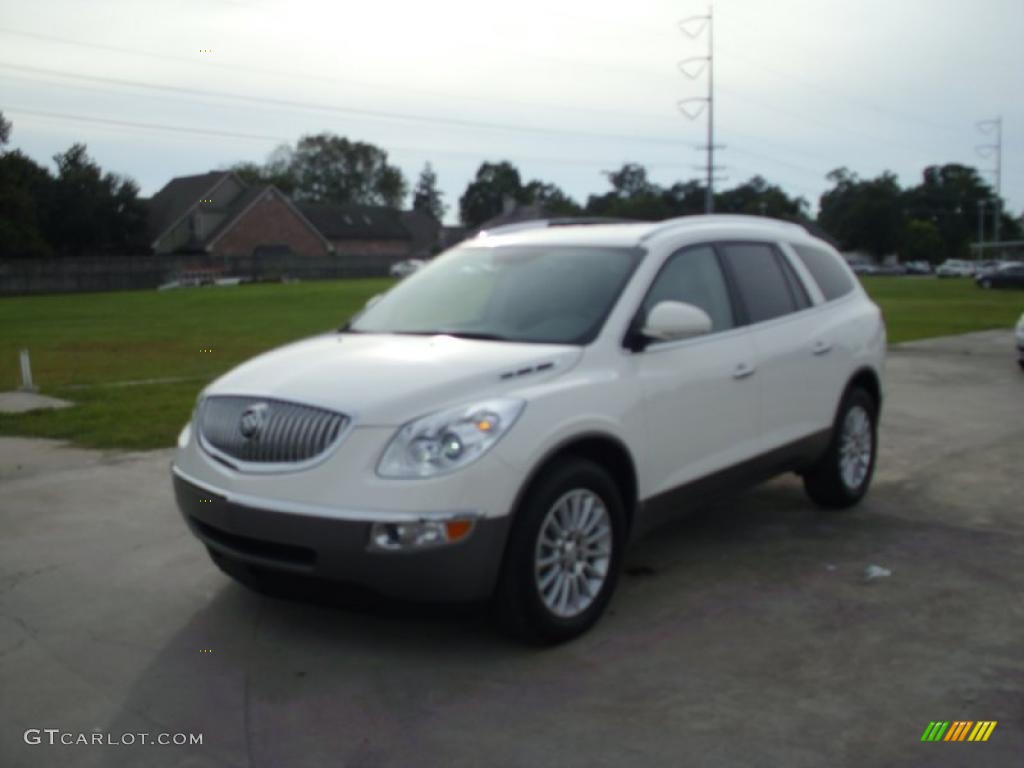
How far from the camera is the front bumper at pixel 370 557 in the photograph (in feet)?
13.7

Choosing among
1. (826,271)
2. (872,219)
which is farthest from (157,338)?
(872,219)

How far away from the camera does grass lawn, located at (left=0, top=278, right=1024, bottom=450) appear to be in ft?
35.2

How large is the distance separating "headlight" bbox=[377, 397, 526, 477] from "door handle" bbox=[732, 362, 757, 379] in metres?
1.84

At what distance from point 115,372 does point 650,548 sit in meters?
12.4

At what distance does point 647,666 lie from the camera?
448cm

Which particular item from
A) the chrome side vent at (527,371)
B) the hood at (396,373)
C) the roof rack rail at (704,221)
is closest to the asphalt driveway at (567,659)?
the hood at (396,373)

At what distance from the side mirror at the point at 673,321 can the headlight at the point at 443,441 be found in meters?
1.06

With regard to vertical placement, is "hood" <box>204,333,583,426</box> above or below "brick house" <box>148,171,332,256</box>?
below

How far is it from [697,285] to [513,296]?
1024 millimetres

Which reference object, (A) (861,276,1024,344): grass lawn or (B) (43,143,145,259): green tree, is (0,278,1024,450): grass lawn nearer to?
(A) (861,276,1024,344): grass lawn

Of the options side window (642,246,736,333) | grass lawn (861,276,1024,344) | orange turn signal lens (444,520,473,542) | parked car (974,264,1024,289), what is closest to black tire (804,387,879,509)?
side window (642,246,736,333)

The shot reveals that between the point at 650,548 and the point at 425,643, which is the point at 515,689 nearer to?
the point at 425,643

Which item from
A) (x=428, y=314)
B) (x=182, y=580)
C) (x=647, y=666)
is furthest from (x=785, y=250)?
(x=182, y=580)

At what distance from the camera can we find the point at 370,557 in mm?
4172
